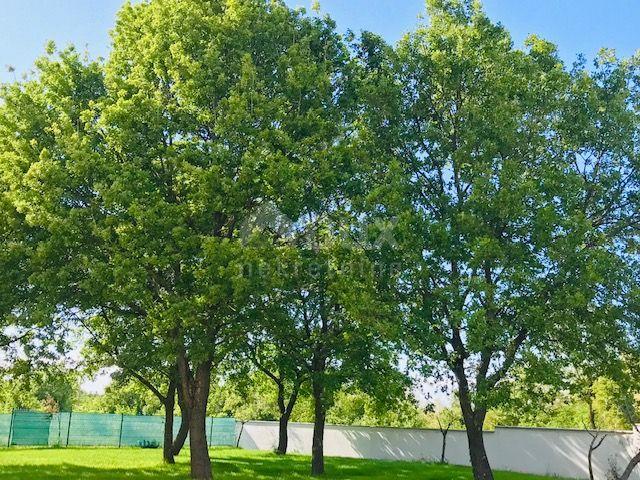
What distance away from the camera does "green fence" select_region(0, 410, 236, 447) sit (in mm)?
33906

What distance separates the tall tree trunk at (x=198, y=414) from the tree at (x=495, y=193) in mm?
6898

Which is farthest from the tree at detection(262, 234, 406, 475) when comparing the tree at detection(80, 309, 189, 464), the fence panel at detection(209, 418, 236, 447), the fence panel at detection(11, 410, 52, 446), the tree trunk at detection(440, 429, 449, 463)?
the fence panel at detection(209, 418, 236, 447)

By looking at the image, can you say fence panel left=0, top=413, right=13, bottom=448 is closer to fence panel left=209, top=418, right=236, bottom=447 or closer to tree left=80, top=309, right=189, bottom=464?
tree left=80, top=309, right=189, bottom=464

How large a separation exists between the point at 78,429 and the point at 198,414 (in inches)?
874

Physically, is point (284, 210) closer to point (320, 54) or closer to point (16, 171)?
point (320, 54)

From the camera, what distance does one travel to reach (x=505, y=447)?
29000 millimetres

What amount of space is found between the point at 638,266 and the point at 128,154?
15876 mm

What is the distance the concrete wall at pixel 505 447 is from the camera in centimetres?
2486

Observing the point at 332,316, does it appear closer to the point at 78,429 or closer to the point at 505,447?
the point at 505,447

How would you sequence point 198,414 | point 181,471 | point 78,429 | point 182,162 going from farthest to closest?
point 78,429
point 181,471
point 198,414
point 182,162

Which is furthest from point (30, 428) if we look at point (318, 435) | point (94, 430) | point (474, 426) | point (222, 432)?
point (474, 426)

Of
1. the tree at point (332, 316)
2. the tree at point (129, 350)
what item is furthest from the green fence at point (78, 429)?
the tree at point (332, 316)

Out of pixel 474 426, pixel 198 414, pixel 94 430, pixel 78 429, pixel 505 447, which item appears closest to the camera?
pixel 198 414

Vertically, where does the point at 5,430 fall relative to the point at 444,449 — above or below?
below
